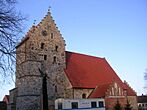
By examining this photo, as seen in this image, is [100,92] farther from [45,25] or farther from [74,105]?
[45,25]

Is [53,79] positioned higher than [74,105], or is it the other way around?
[53,79]

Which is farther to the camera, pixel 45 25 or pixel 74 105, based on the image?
pixel 45 25

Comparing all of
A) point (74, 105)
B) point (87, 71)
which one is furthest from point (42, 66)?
point (87, 71)

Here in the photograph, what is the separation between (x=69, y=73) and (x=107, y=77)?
854 cm

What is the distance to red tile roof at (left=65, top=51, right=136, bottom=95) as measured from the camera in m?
34.2

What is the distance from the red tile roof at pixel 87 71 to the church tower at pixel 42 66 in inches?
71.2

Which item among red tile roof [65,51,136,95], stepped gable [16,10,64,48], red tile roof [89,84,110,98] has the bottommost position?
red tile roof [89,84,110,98]

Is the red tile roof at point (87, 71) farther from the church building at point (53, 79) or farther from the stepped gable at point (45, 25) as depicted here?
the stepped gable at point (45, 25)

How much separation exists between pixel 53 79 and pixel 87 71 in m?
7.19

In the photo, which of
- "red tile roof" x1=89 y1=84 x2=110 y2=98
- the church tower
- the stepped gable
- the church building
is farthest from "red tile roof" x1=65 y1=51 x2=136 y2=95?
the stepped gable

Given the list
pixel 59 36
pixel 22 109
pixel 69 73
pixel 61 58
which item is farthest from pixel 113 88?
pixel 22 109

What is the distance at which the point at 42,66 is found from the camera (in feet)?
104

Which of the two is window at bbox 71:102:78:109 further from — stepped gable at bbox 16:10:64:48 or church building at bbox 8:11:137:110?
stepped gable at bbox 16:10:64:48

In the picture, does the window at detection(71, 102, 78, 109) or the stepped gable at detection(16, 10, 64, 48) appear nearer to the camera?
the window at detection(71, 102, 78, 109)
